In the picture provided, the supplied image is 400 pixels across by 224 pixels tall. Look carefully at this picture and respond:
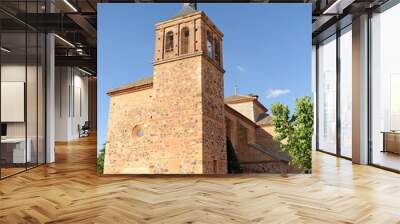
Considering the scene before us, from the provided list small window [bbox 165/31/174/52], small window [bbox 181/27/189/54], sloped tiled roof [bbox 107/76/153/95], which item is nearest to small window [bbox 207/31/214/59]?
small window [bbox 181/27/189/54]

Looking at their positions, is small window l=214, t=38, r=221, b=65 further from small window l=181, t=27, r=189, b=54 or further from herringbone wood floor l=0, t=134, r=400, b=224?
herringbone wood floor l=0, t=134, r=400, b=224

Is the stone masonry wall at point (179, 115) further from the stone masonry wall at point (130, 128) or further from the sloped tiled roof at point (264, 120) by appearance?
the sloped tiled roof at point (264, 120)

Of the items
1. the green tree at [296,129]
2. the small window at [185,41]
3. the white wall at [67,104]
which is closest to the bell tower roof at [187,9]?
the small window at [185,41]

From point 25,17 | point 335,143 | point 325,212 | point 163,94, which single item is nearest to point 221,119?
point 163,94

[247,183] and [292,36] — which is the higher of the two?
[292,36]

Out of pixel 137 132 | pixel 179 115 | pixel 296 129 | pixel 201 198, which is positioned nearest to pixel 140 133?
pixel 137 132

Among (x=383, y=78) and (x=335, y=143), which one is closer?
(x=383, y=78)

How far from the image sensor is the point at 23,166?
6652mm

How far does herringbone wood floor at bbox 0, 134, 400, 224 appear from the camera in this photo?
3.65 metres

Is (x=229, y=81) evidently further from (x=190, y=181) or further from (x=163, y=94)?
(x=190, y=181)

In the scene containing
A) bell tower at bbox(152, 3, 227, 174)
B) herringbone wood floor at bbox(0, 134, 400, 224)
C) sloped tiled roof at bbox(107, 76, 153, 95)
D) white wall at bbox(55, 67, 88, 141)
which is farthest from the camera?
white wall at bbox(55, 67, 88, 141)

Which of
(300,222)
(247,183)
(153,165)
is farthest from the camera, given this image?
(153,165)

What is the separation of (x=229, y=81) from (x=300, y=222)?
2.99m

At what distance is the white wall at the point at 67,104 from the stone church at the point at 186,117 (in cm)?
956
